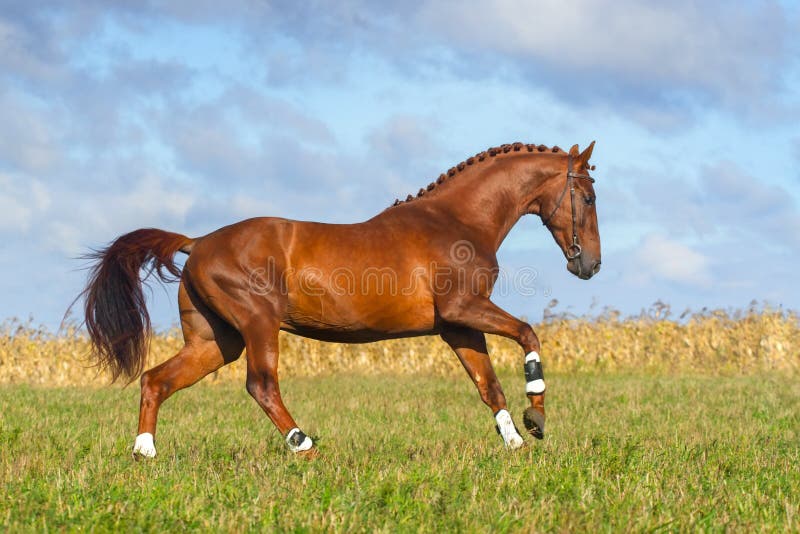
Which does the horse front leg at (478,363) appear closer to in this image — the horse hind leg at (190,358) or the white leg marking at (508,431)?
the white leg marking at (508,431)

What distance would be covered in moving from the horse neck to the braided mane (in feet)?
0.32

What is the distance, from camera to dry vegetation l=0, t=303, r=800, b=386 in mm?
19875

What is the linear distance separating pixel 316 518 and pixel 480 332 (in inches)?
151

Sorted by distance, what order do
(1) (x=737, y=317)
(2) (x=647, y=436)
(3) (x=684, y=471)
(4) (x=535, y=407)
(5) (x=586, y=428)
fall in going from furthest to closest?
(1) (x=737, y=317), (5) (x=586, y=428), (2) (x=647, y=436), (4) (x=535, y=407), (3) (x=684, y=471)

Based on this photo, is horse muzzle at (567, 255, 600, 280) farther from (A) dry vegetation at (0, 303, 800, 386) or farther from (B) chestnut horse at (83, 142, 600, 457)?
(A) dry vegetation at (0, 303, 800, 386)

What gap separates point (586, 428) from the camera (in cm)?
945

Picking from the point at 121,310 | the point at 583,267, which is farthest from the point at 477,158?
the point at 121,310

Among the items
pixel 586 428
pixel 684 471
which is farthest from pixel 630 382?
pixel 684 471

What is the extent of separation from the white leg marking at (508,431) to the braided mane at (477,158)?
7.31 feet

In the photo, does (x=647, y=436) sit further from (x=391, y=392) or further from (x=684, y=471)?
(x=391, y=392)

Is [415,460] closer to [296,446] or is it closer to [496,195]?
[296,446]

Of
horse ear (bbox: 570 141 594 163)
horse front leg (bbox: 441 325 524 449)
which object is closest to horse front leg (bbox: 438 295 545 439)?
horse front leg (bbox: 441 325 524 449)

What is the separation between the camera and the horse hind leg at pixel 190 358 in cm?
728

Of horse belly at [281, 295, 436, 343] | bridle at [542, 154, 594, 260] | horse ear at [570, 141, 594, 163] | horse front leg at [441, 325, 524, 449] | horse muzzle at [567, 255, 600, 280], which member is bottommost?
horse front leg at [441, 325, 524, 449]
